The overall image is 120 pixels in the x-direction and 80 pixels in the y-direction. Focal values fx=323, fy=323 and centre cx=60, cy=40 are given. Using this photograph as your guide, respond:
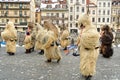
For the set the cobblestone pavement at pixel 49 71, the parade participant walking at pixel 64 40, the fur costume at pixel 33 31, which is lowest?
the cobblestone pavement at pixel 49 71

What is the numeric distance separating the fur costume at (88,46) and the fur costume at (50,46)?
3.33 m

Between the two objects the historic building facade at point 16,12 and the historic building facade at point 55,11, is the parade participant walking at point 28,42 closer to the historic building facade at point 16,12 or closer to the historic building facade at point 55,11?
the historic building facade at point 16,12

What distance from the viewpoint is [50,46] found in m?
13.5

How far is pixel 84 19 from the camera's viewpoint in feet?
33.3

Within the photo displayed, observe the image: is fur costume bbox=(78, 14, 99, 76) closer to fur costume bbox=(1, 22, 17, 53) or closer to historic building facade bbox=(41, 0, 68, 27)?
A: fur costume bbox=(1, 22, 17, 53)

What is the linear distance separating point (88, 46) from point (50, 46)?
3.84m

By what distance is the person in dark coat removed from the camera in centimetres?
1600

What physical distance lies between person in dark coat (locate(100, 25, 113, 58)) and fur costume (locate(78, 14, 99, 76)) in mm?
5965

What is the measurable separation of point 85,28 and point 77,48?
95cm

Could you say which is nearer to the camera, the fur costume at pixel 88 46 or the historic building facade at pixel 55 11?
the fur costume at pixel 88 46

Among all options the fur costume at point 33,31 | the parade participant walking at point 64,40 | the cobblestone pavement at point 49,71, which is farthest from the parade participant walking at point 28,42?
the cobblestone pavement at point 49,71

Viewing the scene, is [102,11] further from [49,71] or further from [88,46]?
[88,46]

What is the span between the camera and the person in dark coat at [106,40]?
52.5ft

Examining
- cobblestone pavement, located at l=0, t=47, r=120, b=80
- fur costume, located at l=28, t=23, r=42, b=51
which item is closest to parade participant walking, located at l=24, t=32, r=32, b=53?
fur costume, located at l=28, t=23, r=42, b=51
